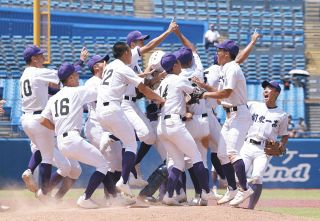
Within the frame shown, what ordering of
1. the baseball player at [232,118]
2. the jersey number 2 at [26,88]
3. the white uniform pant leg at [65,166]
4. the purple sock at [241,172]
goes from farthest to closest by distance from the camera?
the jersey number 2 at [26,88], the white uniform pant leg at [65,166], the purple sock at [241,172], the baseball player at [232,118]

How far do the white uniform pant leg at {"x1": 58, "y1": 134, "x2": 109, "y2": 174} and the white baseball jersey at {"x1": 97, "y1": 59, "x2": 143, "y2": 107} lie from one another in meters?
0.54

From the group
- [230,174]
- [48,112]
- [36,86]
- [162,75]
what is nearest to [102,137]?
[48,112]

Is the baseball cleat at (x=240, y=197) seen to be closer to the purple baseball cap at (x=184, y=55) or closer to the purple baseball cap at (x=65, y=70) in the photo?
the purple baseball cap at (x=184, y=55)

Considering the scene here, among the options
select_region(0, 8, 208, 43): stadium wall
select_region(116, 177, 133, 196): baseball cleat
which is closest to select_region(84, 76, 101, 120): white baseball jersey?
select_region(116, 177, 133, 196): baseball cleat

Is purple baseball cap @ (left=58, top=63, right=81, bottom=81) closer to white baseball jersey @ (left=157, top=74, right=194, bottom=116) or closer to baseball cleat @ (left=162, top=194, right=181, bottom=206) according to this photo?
white baseball jersey @ (left=157, top=74, right=194, bottom=116)

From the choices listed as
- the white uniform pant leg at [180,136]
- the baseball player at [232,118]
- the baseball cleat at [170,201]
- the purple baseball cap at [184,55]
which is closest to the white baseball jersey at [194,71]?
the purple baseball cap at [184,55]

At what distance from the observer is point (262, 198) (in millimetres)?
16500

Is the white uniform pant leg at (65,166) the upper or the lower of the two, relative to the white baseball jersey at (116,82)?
lower

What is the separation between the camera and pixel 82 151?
35.0 ft

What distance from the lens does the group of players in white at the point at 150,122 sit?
1079 centimetres

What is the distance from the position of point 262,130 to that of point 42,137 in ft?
10.1

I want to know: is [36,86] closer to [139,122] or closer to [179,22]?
[139,122]

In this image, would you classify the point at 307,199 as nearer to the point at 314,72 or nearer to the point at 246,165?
the point at 246,165

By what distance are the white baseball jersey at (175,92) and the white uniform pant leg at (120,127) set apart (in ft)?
1.76
